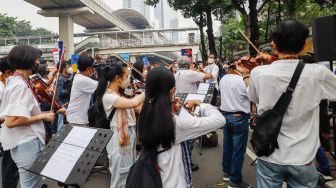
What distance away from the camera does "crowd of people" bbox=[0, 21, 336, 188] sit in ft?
7.89

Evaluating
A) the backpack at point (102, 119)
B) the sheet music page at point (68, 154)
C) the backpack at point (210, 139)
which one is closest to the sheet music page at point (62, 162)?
the sheet music page at point (68, 154)

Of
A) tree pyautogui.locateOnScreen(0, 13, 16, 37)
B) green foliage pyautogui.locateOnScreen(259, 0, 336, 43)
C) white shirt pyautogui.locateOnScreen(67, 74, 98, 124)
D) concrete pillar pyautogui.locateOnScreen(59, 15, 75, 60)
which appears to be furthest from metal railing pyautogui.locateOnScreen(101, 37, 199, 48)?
white shirt pyautogui.locateOnScreen(67, 74, 98, 124)

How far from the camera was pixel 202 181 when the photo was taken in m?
5.36

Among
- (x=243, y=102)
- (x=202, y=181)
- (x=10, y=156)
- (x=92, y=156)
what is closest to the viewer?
(x=92, y=156)

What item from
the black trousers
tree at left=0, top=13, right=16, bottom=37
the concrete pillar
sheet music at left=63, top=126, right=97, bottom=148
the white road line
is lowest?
the white road line

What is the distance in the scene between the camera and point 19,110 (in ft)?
10.2

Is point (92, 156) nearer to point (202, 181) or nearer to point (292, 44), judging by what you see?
point (292, 44)

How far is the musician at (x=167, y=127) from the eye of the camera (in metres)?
2.39

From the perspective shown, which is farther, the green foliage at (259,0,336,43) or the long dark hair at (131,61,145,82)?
the green foliage at (259,0,336,43)

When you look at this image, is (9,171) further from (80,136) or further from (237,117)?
(237,117)

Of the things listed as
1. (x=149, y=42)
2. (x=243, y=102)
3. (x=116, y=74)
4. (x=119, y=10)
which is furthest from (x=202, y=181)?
(x=119, y=10)

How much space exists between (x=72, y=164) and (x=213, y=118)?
121 cm

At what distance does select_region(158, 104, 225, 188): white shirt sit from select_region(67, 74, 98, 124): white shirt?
2754mm

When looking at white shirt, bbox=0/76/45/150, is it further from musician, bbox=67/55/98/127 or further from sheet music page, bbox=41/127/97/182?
musician, bbox=67/55/98/127
